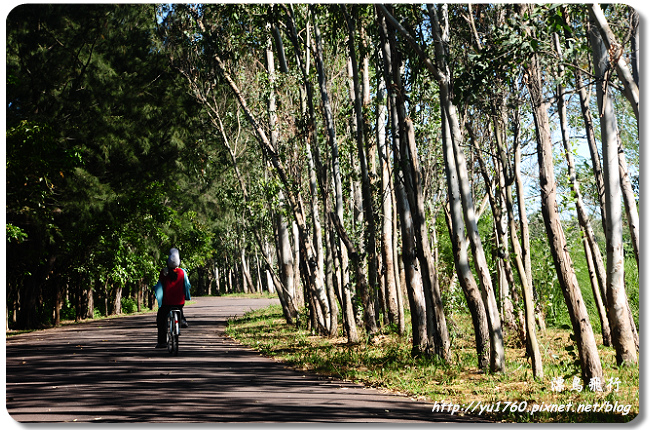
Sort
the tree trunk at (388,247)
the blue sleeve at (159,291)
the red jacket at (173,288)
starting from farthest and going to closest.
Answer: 1. the tree trunk at (388,247)
2. the red jacket at (173,288)
3. the blue sleeve at (159,291)

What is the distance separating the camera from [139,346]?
570 inches

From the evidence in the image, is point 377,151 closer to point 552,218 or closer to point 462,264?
point 462,264

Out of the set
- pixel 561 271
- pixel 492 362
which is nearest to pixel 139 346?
pixel 492 362

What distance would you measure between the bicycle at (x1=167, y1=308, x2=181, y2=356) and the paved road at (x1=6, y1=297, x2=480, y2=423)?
0.19 m

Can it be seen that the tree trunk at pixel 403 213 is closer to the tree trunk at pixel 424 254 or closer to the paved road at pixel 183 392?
the tree trunk at pixel 424 254

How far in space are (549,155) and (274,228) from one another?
14.7m

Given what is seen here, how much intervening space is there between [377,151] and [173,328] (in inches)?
319

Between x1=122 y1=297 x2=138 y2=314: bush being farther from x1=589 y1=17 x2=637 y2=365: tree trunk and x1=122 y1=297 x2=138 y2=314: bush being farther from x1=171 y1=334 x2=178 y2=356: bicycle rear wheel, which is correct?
x1=589 y1=17 x2=637 y2=365: tree trunk

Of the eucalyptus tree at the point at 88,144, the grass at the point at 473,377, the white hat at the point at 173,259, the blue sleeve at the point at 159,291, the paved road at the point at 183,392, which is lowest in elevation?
the grass at the point at 473,377

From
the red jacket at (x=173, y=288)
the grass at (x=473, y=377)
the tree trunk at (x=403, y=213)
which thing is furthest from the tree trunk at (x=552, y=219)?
the red jacket at (x=173, y=288)

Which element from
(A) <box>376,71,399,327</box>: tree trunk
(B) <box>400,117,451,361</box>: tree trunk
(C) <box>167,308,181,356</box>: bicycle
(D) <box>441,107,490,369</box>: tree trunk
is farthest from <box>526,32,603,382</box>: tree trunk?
(A) <box>376,71,399,327</box>: tree trunk

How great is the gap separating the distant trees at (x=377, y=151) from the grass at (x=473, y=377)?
38 cm

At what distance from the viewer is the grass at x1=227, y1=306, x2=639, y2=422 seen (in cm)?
659

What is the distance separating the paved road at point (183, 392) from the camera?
259 inches
